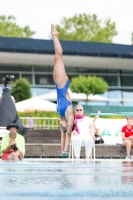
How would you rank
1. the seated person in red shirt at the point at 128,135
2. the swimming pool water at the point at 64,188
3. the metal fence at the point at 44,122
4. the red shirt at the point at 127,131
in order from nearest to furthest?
the swimming pool water at the point at 64,188, the seated person in red shirt at the point at 128,135, the red shirt at the point at 127,131, the metal fence at the point at 44,122

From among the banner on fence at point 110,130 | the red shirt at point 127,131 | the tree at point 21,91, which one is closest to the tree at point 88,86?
the tree at point 21,91

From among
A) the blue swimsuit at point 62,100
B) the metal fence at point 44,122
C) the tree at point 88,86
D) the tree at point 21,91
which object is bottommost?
the blue swimsuit at point 62,100

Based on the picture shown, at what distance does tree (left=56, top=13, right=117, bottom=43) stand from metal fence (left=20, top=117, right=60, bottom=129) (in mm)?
46971

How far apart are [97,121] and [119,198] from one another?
14.3 metres

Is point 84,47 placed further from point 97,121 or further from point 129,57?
point 97,121

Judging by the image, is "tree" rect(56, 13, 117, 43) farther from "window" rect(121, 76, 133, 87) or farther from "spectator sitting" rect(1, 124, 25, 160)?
"spectator sitting" rect(1, 124, 25, 160)

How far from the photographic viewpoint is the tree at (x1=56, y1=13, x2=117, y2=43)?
228 feet

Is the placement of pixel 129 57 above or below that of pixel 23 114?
above

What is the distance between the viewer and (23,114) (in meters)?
27.3

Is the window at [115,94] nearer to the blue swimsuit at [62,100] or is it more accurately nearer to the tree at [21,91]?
the tree at [21,91]

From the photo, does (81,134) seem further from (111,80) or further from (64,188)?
(111,80)

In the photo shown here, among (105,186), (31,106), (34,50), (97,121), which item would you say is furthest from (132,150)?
(34,50)

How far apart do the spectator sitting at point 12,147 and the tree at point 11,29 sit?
58.0m

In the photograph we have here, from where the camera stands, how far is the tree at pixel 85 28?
228 feet
